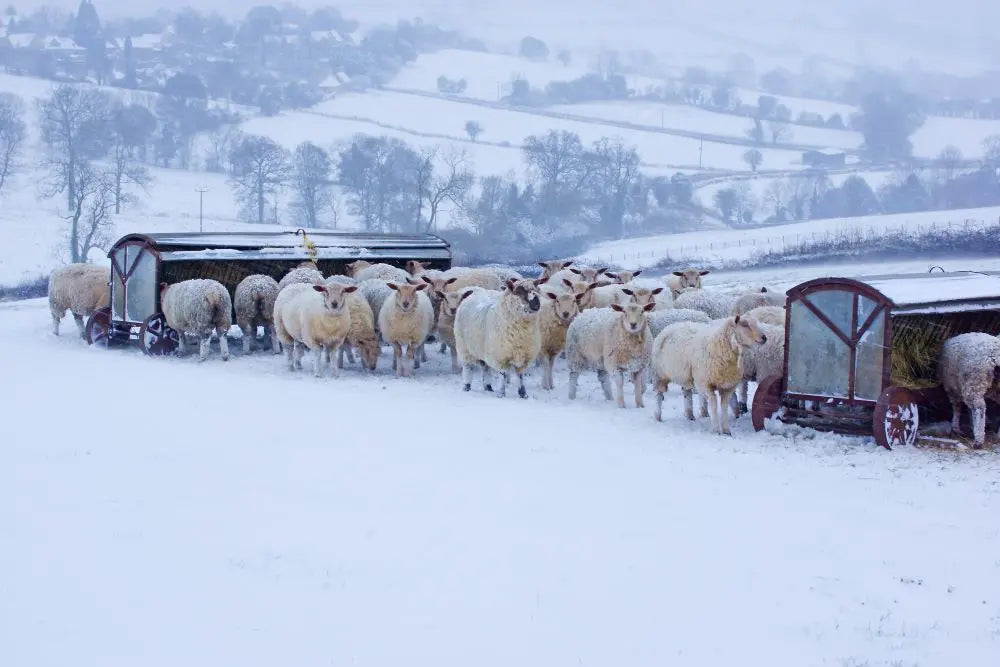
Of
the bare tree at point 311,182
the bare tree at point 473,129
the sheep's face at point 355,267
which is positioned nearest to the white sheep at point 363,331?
the sheep's face at point 355,267

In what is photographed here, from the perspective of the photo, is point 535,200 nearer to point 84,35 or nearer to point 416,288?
point 416,288

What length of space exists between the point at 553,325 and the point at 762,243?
1877 inches

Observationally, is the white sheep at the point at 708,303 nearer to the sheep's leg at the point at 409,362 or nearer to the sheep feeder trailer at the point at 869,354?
the sheep's leg at the point at 409,362

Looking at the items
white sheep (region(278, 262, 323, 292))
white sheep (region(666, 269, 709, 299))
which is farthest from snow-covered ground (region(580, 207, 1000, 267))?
white sheep (region(278, 262, 323, 292))

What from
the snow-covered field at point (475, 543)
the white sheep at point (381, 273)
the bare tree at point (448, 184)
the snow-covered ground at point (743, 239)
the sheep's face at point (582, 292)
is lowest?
the snow-covered field at point (475, 543)

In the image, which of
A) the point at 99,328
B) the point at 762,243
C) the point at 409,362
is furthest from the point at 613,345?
the point at 762,243

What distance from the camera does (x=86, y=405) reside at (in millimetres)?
15953

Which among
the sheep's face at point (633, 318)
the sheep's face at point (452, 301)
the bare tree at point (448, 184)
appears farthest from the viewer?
the bare tree at point (448, 184)

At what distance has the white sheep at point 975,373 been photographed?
46.3 ft

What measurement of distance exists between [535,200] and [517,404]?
223 feet

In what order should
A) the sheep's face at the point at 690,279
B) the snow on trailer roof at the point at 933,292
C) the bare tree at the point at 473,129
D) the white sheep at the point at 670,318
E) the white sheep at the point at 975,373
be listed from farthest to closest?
the bare tree at the point at 473,129, the sheep's face at the point at 690,279, the white sheep at the point at 670,318, the snow on trailer roof at the point at 933,292, the white sheep at the point at 975,373

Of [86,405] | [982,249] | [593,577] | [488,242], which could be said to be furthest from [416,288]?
[488,242]

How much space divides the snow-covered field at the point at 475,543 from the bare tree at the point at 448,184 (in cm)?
6253

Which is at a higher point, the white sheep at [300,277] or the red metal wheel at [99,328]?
the white sheep at [300,277]
